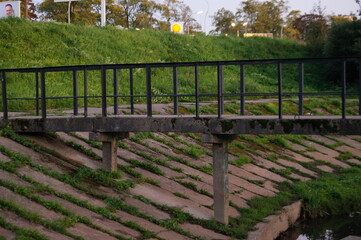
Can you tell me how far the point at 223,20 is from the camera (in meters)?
84.9

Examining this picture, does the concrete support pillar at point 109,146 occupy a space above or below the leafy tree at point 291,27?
below

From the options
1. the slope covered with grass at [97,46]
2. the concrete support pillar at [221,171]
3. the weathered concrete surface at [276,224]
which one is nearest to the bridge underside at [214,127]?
the concrete support pillar at [221,171]

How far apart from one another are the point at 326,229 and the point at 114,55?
18766 millimetres

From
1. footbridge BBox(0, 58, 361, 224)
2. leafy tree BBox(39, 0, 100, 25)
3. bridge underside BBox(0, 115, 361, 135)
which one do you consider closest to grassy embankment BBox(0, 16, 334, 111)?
footbridge BBox(0, 58, 361, 224)

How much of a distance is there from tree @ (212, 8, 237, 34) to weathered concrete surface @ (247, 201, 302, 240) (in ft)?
221

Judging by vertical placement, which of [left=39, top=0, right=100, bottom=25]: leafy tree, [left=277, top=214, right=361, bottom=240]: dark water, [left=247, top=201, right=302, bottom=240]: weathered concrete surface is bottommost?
[left=277, top=214, right=361, bottom=240]: dark water

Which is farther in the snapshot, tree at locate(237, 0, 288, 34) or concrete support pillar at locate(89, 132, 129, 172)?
tree at locate(237, 0, 288, 34)

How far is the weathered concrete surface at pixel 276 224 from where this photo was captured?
14136 mm

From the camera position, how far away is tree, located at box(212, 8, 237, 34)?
83.7 metres

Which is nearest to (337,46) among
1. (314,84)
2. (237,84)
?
(314,84)

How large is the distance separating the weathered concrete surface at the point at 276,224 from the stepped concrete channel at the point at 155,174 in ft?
0.07

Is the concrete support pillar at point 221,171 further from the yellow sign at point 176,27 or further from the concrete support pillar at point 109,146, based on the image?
the yellow sign at point 176,27

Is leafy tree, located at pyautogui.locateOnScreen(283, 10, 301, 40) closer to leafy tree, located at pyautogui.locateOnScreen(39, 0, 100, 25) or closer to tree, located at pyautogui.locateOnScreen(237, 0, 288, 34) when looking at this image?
tree, located at pyautogui.locateOnScreen(237, 0, 288, 34)

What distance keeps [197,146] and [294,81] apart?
2056 cm
